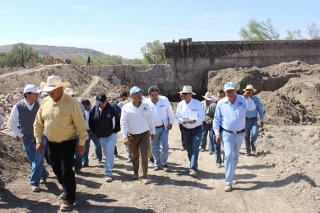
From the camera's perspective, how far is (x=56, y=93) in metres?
4.97

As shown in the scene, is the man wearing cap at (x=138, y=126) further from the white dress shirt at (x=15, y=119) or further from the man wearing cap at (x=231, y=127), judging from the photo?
the white dress shirt at (x=15, y=119)

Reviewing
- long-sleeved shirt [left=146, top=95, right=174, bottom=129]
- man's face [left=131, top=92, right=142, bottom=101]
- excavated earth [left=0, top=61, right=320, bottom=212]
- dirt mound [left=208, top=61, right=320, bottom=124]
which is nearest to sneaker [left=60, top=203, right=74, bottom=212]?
excavated earth [left=0, top=61, right=320, bottom=212]

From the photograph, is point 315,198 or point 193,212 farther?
point 315,198

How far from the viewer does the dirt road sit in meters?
5.22

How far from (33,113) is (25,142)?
1.76 feet

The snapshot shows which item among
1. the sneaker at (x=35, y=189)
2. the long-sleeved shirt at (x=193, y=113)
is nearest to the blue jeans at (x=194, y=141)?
the long-sleeved shirt at (x=193, y=113)

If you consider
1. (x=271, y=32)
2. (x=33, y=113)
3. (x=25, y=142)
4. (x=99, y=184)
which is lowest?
(x=99, y=184)

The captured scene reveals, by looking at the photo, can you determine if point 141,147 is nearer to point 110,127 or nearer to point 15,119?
point 110,127

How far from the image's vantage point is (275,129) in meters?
11.5

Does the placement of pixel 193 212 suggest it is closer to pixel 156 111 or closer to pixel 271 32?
pixel 156 111

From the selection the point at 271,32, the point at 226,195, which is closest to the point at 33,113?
the point at 226,195

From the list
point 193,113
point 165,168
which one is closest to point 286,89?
point 193,113

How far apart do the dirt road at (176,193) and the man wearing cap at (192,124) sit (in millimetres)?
413

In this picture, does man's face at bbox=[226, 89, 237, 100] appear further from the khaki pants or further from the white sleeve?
the white sleeve
